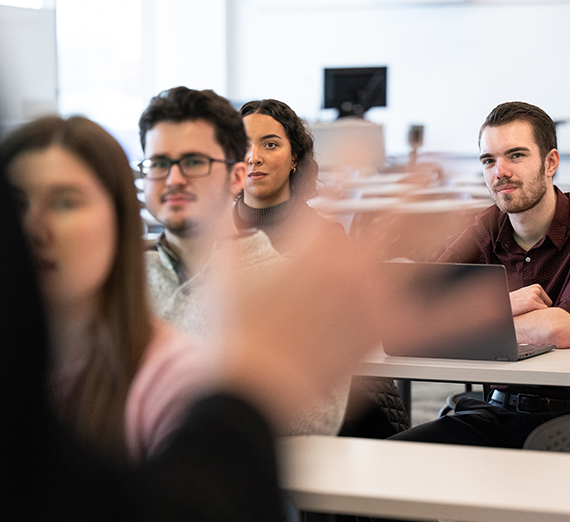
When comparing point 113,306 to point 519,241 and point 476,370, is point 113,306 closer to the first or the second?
point 476,370

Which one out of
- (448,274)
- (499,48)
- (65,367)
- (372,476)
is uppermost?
(499,48)

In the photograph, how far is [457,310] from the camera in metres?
1.58

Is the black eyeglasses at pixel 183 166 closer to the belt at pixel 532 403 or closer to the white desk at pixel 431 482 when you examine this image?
the white desk at pixel 431 482

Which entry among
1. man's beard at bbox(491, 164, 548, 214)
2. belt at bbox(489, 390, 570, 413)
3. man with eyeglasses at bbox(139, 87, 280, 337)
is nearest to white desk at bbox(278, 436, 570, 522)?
man with eyeglasses at bbox(139, 87, 280, 337)

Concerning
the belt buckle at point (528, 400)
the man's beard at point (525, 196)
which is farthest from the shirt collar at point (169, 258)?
the man's beard at point (525, 196)

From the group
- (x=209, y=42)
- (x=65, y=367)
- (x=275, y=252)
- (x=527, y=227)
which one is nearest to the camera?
(x=65, y=367)

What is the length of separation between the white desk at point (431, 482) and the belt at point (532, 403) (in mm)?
938

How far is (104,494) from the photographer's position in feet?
1.23

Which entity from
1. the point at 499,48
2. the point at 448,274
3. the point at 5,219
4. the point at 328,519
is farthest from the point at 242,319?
the point at 499,48

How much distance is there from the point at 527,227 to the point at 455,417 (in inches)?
26.5

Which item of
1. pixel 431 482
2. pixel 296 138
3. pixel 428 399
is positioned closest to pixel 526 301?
pixel 296 138

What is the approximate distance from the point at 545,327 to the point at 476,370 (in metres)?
0.36

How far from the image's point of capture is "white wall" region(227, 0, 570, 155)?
24.5 ft

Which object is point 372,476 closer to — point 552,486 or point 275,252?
point 552,486
